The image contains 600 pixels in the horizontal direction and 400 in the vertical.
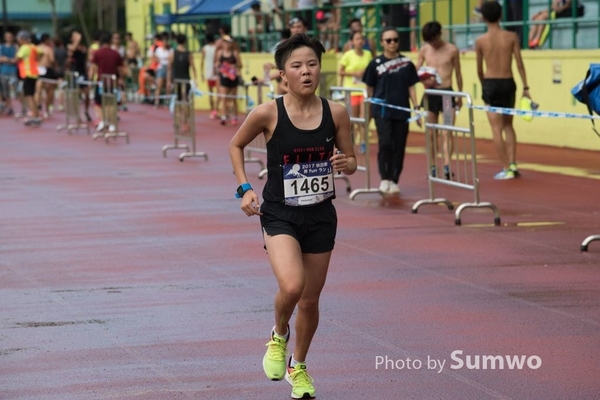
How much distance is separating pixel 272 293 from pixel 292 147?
9.81 ft

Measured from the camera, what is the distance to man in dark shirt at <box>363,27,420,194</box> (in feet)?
48.0

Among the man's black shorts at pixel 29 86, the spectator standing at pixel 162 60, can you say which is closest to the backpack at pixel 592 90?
the man's black shorts at pixel 29 86

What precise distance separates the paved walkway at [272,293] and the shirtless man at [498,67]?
70 cm

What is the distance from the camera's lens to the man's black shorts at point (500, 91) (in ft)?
52.9

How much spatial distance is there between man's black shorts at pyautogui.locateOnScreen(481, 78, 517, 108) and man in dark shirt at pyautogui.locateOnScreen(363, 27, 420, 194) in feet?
5.06

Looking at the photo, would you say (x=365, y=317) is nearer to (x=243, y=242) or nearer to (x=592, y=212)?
(x=243, y=242)

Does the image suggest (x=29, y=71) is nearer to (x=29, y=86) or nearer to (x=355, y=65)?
(x=29, y=86)

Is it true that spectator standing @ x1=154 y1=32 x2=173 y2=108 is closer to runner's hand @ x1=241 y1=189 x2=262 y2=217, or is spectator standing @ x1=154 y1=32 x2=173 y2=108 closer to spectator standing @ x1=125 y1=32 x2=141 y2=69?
spectator standing @ x1=125 y1=32 x2=141 y2=69

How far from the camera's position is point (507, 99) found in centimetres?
1622

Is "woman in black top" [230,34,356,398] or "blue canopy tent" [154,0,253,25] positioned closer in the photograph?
"woman in black top" [230,34,356,398]

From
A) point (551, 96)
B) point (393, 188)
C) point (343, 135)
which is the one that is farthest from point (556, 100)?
point (343, 135)

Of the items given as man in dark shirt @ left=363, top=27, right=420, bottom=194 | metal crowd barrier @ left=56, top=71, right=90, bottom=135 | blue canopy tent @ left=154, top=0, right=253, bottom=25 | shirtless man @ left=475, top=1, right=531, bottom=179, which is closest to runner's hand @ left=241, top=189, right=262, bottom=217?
man in dark shirt @ left=363, top=27, right=420, bottom=194

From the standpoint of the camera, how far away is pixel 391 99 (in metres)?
14.7

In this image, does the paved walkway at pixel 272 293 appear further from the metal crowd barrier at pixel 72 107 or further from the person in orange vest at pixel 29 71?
the person in orange vest at pixel 29 71
